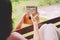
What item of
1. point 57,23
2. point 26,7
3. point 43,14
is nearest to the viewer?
point 26,7

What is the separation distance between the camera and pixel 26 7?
1.38 metres

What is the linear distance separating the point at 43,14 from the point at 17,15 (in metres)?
0.29

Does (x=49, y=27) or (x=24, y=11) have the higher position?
(x=24, y=11)

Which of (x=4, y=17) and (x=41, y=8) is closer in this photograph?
(x=4, y=17)

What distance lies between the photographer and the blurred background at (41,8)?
1.40 metres

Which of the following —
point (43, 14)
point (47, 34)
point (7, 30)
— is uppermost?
point (7, 30)

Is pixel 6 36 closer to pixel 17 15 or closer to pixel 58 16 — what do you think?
pixel 17 15

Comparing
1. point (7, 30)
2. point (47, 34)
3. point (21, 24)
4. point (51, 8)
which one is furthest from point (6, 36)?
point (51, 8)

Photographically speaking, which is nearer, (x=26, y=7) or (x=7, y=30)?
(x=7, y=30)

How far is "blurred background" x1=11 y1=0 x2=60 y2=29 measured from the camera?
4.59 feet

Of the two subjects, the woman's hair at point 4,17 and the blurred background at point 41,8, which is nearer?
the woman's hair at point 4,17

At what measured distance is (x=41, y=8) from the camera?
1552mm

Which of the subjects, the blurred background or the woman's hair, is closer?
the woman's hair

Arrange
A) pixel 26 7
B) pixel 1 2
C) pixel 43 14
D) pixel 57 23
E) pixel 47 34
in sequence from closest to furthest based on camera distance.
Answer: pixel 1 2, pixel 47 34, pixel 26 7, pixel 43 14, pixel 57 23
